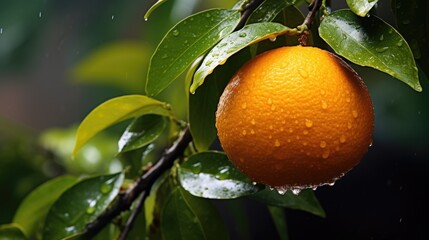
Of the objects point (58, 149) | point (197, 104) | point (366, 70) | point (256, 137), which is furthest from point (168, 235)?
point (58, 149)

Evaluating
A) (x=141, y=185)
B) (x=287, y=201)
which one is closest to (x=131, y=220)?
(x=141, y=185)

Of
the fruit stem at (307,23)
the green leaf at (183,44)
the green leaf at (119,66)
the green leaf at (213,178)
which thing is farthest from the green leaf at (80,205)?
the green leaf at (119,66)

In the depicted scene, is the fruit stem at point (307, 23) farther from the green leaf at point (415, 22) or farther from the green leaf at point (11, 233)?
the green leaf at point (11, 233)

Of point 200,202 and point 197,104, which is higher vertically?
point 197,104

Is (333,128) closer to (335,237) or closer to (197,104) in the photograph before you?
(197,104)

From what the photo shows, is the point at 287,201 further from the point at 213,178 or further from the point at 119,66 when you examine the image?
the point at 119,66

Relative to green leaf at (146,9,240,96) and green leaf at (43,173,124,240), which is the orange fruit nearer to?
green leaf at (146,9,240,96)
